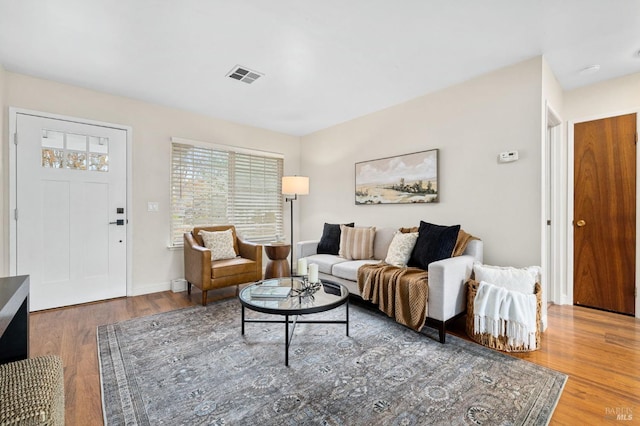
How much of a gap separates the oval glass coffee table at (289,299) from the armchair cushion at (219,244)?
4.24 ft

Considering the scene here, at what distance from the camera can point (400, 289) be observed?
→ 258cm

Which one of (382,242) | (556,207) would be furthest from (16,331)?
(556,207)

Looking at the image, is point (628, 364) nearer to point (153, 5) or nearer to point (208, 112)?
point (153, 5)

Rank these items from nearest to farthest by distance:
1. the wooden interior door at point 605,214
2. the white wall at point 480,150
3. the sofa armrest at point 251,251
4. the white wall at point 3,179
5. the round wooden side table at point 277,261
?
the white wall at point 480,150 → the white wall at point 3,179 → the wooden interior door at point 605,214 → the sofa armrest at point 251,251 → the round wooden side table at point 277,261

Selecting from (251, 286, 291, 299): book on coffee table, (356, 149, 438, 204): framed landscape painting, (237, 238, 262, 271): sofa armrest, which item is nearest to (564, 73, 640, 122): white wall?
(356, 149, 438, 204): framed landscape painting

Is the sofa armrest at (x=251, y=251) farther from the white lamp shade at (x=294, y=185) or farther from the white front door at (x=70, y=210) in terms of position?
the white front door at (x=70, y=210)

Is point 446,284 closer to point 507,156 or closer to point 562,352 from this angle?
point 562,352

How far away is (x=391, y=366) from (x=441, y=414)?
487 mm

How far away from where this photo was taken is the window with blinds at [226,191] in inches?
157

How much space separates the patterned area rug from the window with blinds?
1.82 m

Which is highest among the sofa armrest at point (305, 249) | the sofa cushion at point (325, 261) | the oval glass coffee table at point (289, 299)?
the sofa armrest at point (305, 249)

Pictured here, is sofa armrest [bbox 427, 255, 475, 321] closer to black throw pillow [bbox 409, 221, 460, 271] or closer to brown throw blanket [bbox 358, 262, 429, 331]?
brown throw blanket [bbox 358, 262, 429, 331]

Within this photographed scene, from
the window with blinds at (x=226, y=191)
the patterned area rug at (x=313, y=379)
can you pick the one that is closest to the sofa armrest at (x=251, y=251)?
the window with blinds at (x=226, y=191)

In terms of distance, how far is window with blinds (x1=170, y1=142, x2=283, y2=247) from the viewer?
3.98 m
